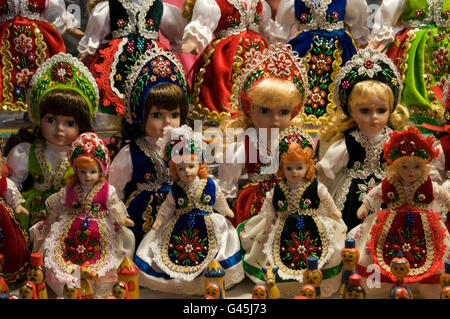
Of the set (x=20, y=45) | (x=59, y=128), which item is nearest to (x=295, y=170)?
(x=59, y=128)

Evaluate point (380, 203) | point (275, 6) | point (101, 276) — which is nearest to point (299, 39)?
point (275, 6)

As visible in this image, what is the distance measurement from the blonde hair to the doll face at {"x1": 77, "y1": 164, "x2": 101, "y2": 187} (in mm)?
1392

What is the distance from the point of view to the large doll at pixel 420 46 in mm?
4492

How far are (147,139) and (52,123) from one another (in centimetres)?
53

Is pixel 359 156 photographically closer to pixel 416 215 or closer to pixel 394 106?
pixel 394 106

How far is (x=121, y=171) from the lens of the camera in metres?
3.75

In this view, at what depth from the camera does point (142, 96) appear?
3.69 metres

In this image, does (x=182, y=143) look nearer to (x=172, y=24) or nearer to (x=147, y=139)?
(x=147, y=139)

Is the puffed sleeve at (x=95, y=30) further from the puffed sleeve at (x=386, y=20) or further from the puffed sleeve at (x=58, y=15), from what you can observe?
the puffed sleeve at (x=386, y=20)

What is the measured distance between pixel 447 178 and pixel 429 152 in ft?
2.23

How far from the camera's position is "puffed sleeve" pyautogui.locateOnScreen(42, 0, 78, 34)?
4434 millimetres

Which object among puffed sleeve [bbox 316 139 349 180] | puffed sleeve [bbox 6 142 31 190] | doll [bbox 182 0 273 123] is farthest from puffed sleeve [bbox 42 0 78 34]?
puffed sleeve [bbox 316 139 349 180]
